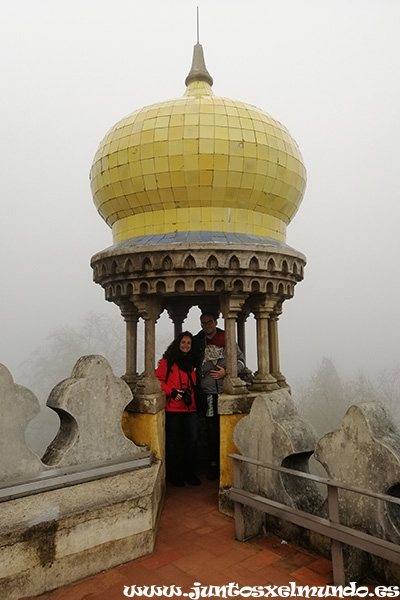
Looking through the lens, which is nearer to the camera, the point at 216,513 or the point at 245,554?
the point at 245,554

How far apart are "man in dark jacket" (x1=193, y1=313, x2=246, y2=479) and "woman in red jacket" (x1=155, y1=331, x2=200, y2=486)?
20 centimetres

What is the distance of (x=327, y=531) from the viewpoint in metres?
3.86

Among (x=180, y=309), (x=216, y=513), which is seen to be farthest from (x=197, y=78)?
(x=216, y=513)

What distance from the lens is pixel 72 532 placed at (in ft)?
13.5

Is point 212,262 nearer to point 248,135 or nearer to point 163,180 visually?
point 163,180

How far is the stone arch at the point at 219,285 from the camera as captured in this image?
227 inches

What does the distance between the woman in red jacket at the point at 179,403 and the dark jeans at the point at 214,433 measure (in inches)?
10.4

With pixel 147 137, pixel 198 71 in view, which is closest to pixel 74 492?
pixel 147 137

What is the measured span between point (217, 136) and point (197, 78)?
6.55 ft

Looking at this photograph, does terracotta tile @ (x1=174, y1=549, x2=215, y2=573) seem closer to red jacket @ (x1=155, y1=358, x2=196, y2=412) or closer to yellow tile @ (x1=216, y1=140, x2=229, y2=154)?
red jacket @ (x1=155, y1=358, x2=196, y2=412)

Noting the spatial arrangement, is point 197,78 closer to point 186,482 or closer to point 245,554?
point 186,482

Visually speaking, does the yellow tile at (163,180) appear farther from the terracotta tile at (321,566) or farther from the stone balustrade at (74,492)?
the terracotta tile at (321,566)

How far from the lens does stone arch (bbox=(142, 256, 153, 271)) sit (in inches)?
224

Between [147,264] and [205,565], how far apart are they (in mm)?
3275
